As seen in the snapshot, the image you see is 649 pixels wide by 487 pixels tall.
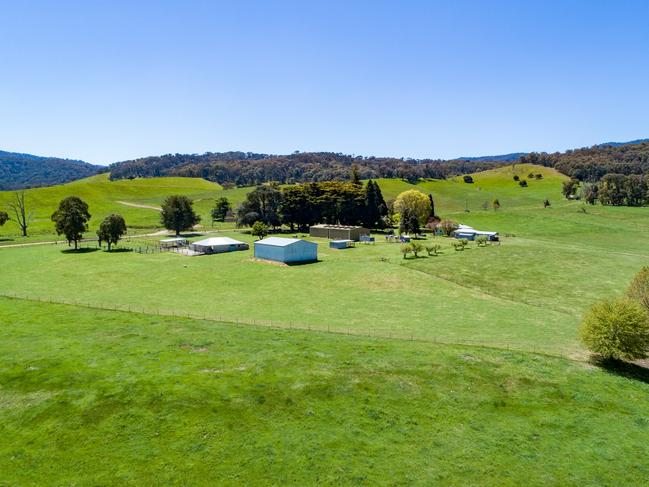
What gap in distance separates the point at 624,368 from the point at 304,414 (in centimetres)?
2461

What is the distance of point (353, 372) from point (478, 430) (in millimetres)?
8433

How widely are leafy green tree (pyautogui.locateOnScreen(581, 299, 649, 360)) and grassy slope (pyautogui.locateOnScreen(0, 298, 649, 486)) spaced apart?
2296mm

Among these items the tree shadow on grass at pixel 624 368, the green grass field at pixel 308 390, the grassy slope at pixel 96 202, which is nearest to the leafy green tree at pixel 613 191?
the green grass field at pixel 308 390

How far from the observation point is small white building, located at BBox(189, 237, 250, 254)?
80312mm

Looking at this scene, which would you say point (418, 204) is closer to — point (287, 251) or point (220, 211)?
point (287, 251)

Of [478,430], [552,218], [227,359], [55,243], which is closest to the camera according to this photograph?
[478,430]

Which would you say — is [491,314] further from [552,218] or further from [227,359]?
[552,218]

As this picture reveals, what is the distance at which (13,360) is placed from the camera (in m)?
28.4

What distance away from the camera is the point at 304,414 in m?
23.8

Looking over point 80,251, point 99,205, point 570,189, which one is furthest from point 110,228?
point 570,189

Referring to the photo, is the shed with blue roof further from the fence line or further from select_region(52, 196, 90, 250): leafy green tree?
select_region(52, 196, 90, 250): leafy green tree

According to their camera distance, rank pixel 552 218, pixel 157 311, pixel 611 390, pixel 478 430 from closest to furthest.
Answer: pixel 478 430 < pixel 611 390 < pixel 157 311 < pixel 552 218

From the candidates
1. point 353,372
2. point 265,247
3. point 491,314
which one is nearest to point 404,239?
point 265,247

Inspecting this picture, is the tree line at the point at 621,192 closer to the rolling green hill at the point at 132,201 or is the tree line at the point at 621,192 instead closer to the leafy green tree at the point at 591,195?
the leafy green tree at the point at 591,195
